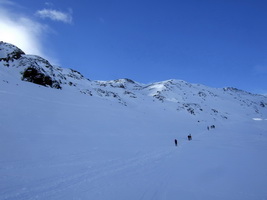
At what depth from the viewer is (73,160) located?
39.2 feet

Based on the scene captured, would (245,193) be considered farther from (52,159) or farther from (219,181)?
(52,159)

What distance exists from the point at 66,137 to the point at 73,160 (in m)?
5.63

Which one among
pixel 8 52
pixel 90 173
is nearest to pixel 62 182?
pixel 90 173

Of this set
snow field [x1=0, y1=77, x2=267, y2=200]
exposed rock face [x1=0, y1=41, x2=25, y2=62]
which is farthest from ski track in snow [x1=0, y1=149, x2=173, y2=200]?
exposed rock face [x1=0, y1=41, x2=25, y2=62]

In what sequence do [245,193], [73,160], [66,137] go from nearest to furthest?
1. [245,193]
2. [73,160]
3. [66,137]

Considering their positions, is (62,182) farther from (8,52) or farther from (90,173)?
(8,52)

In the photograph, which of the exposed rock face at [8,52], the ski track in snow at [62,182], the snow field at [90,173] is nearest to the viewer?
the ski track in snow at [62,182]

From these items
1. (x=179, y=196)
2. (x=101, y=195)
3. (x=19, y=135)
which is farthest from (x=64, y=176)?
(x=19, y=135)

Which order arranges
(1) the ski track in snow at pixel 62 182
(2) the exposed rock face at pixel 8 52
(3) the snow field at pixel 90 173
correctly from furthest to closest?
(2) the exposed rock face at pixel 8 52 < (3) the snow field at pixel 90 173 < (1) the ski track in snow at pixel 62 182

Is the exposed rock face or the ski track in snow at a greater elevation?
the exposed rock face

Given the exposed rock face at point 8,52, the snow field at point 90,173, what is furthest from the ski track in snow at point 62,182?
the exposed rock face at point 8,52

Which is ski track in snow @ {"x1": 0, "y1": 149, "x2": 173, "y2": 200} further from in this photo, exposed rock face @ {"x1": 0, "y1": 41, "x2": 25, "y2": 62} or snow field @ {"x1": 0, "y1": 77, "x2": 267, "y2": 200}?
exposed rock face @ {"x1": 0, "y1": 41, "x2": 25, "y2": 62}

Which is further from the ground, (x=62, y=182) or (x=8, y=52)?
(x=8, y=52)

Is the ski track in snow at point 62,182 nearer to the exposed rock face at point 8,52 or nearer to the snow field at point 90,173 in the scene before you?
the snow field at point 90,173
